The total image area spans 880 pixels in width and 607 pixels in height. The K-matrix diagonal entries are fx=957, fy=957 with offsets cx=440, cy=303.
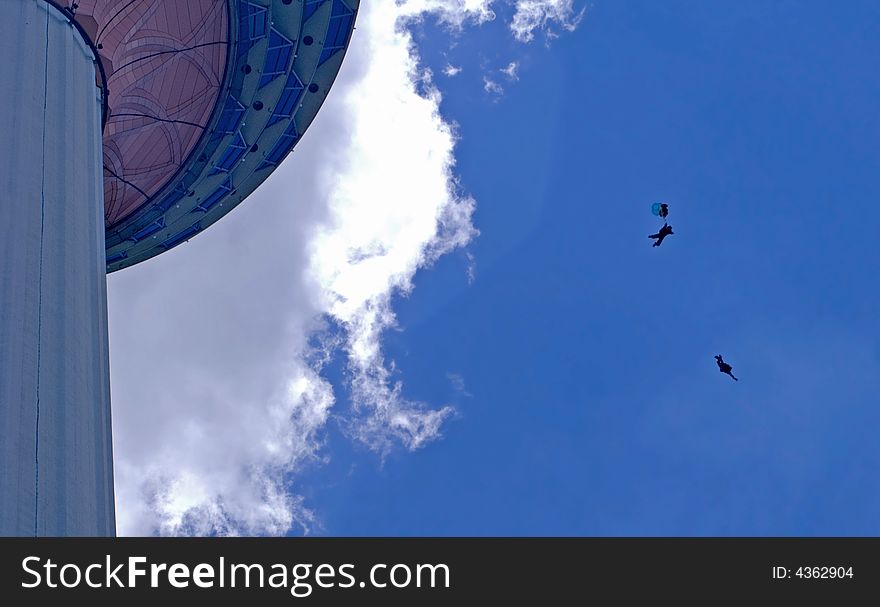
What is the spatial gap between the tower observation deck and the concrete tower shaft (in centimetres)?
4

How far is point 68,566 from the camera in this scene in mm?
16547

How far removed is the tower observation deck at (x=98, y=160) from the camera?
18.5 m

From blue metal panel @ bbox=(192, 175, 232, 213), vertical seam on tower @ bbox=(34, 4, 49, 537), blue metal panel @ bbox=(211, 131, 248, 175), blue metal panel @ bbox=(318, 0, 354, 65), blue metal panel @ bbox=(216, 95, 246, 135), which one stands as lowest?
vertical seam on tower @ bbox=(34, 4, 49, 537)

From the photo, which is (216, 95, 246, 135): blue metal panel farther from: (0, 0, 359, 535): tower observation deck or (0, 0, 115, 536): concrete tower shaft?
(0, 0, 115, 536): concrete tower shaft

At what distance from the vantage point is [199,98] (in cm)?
3884

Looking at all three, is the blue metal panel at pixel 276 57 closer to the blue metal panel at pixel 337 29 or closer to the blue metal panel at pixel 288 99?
the blue metal panel at pixel 288 99

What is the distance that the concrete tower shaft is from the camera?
1781cm

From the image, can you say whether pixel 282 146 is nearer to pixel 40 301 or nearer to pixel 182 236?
pixel 182 236

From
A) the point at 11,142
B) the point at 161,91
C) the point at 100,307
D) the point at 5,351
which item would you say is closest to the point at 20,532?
the point at 5,351

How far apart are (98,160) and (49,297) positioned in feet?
23.4

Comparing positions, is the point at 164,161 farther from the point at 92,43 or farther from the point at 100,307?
the point at 100,307

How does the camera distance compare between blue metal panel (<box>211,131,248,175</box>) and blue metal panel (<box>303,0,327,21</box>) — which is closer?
blue metal panel (<box>303,0,327,21</box>)

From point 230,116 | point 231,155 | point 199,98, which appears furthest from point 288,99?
point 199,98

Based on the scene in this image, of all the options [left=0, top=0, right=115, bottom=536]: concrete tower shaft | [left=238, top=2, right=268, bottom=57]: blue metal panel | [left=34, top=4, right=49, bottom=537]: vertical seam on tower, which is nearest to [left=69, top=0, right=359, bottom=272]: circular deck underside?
[left=238, top=2, right=268, bottom=57]: blue metal panel
